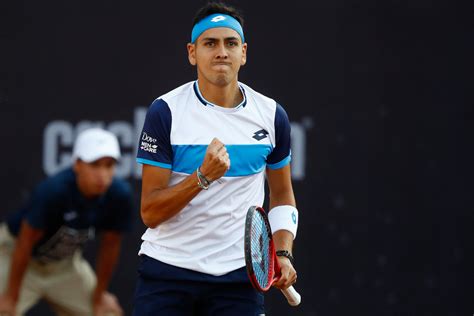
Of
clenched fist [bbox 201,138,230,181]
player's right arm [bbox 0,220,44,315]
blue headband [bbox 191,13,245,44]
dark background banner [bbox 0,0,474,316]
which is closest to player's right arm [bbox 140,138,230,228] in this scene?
clenched fist [bbox 201,138,230,181]

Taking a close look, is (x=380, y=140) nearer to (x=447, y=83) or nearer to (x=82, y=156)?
(x=447, y=83)

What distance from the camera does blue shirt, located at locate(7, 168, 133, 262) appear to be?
5.58 meters

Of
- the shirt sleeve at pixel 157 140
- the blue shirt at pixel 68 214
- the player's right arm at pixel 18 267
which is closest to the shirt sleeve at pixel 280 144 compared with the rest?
the shirt sleeve at pixel 157 140

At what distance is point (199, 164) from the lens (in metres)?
3.72

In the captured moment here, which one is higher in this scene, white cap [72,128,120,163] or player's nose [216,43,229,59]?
player's nose [216,43,229,59]

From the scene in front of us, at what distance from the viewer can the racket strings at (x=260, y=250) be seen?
3.58 meters

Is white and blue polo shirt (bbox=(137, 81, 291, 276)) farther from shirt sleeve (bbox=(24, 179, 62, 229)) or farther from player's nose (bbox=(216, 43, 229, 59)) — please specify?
shirt sleeve (bbox=(24, 179, 62, 229))

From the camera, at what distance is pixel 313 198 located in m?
6.16

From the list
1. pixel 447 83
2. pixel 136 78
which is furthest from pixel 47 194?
pixel 447 83

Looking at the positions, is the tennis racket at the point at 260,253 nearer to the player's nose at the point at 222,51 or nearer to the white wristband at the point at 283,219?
the white wristband at the point at 283,219

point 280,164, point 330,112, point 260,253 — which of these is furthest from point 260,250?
point 330,112

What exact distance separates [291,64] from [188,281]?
259 centimetres

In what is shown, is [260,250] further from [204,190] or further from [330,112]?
Answer: [330,112]

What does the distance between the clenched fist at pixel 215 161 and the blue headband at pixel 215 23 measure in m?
0.53
